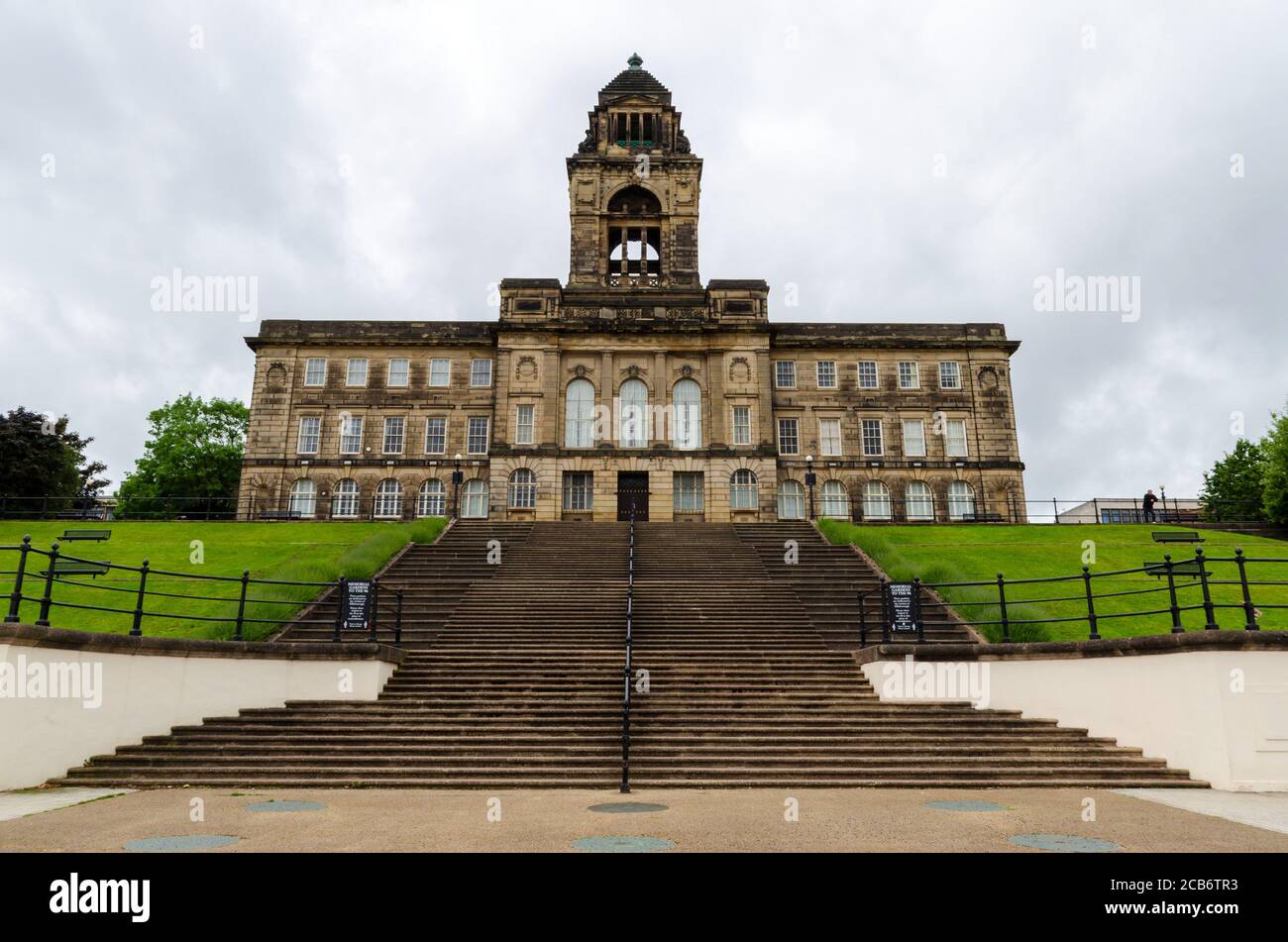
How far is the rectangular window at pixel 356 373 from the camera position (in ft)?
142

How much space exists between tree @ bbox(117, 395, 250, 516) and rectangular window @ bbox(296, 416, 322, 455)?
13026mm

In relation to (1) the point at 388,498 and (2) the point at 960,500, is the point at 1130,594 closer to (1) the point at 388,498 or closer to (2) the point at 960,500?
(2) the point at 960,500

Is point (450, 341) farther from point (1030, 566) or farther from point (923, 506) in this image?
point (1030, 566)

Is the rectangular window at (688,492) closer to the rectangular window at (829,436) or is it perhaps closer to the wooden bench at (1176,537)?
the rectangular window at (829,436)

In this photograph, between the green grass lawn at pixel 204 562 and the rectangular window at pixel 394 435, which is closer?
the green grass lawn at pixel 204 562

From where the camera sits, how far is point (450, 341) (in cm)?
4350

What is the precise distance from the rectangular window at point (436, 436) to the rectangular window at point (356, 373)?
4383 mm

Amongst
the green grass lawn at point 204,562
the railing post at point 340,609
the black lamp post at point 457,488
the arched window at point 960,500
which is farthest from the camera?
the arched window at point 960,500

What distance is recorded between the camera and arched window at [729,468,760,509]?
38469 millimetres

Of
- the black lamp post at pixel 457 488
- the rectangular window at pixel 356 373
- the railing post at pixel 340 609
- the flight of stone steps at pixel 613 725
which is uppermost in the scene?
the rectangular window at pixel 356 373

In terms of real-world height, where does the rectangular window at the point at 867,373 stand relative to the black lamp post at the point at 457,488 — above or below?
above

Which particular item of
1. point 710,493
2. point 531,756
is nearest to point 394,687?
point 531,756

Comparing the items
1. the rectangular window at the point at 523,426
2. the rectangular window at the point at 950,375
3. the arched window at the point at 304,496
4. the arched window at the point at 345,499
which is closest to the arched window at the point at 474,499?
the rectangular window at the point at 523,426
